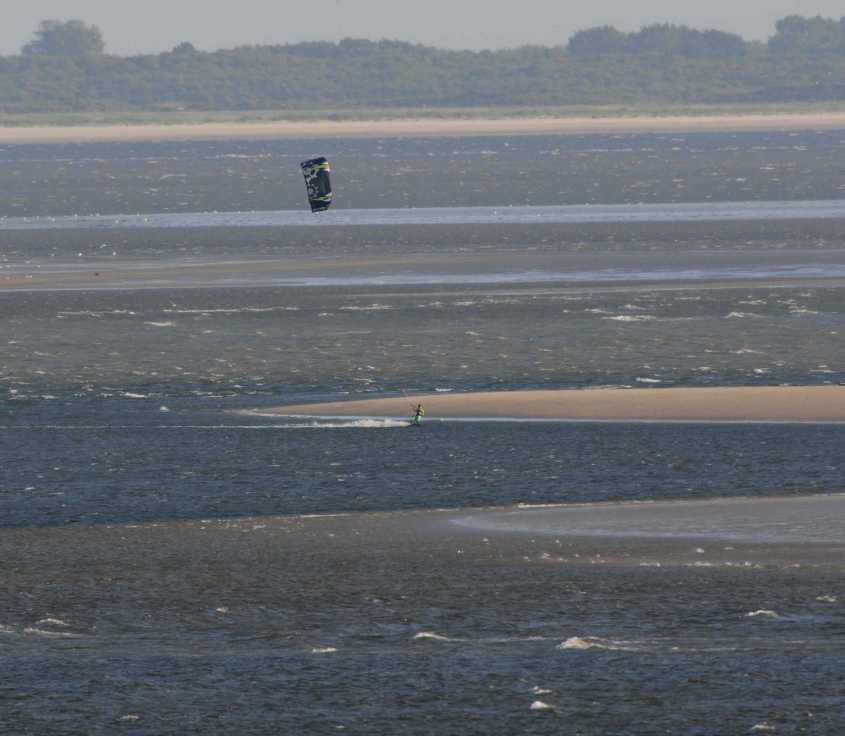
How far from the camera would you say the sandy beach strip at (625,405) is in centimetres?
2338

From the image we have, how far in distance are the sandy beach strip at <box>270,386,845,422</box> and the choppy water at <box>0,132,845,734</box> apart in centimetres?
72

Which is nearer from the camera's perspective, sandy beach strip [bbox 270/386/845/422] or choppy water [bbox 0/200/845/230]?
sandy beach strip [bbox 270/386/845/422]

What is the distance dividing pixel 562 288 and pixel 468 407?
16058 millimetres

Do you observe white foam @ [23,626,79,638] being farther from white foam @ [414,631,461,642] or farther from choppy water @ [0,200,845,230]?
choppy water @ [0,200,845,230]

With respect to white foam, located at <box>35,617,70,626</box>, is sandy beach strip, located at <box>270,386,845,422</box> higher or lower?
lower

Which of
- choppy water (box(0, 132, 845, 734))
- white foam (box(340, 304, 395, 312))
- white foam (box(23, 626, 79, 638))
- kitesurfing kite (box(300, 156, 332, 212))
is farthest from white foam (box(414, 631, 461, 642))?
kitesurfing kite (box(300, 156, 332, 212))

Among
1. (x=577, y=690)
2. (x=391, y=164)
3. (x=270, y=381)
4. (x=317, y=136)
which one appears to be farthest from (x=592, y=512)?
(x=317, y=136)

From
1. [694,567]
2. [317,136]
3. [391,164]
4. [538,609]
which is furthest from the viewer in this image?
[317,136]

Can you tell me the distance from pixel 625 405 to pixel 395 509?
22.1 ft

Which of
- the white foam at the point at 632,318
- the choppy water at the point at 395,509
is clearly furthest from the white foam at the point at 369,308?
the white foam at the point at 632,318

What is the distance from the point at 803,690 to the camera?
12.0 m

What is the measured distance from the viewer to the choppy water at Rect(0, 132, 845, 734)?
12.2m

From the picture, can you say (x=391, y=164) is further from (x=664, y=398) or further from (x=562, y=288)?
(x=664, y=398)

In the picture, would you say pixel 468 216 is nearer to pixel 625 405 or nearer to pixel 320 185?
pixel 320 185
